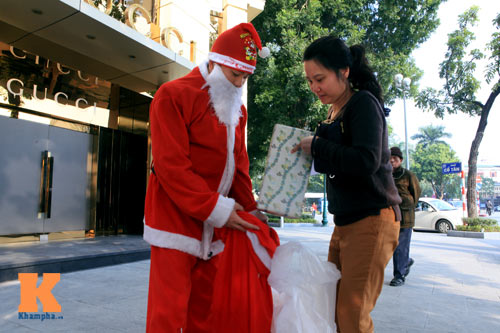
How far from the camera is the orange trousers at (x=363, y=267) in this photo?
5.21ft

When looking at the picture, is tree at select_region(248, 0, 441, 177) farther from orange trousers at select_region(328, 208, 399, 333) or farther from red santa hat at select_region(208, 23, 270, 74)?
orange trousers at select_region(328, 208, 399, 333)

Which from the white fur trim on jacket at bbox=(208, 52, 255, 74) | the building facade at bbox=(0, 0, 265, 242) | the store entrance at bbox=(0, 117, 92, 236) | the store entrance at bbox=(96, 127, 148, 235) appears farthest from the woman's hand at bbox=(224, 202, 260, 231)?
the store entrance at bbox=(96, 127, 148, 235)

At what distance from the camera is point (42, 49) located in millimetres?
6945

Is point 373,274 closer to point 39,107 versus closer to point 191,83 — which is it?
point 191,83

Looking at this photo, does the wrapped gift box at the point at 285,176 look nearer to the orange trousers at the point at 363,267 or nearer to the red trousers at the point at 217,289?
the red trousers at the point at 217,289

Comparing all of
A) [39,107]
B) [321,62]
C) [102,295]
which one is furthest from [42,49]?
[321,62]

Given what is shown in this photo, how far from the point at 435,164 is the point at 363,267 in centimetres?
5105

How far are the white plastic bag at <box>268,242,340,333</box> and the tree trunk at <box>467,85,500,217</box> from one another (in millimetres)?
15046

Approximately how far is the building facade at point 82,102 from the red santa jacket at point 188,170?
483 cm

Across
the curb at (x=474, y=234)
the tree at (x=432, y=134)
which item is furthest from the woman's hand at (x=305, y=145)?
the tree at (x=432, y=134)

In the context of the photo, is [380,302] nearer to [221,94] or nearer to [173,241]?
[173,241]

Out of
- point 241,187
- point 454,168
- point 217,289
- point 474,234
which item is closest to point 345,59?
point 241,187

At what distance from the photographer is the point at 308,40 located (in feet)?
43.4

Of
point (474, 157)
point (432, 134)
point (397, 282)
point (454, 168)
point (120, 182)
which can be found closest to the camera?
point (397, 282)
